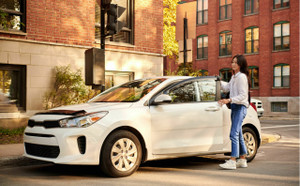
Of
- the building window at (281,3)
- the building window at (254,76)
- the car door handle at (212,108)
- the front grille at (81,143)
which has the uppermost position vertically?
the building window at (281,3)

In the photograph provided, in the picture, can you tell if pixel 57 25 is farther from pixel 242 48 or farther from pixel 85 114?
pixel 242 48

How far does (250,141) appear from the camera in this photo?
773cm

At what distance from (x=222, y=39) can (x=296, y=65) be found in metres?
7.89

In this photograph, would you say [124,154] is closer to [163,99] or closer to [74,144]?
[74,144]

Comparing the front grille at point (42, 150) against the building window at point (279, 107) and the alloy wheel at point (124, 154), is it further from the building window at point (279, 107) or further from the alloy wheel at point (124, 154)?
the building window at point (279, 107)

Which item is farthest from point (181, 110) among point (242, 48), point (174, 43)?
point (242, 48)

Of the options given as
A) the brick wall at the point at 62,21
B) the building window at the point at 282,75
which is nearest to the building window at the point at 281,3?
the building window at the point at 282,75

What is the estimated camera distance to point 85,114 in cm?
596

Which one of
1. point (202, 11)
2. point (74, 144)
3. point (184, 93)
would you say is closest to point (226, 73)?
point (202, 11)

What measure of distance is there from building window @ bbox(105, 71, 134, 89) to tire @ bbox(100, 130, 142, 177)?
8920 millimetres

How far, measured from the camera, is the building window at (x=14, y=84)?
41.1 ft

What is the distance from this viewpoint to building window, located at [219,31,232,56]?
36.8 meters

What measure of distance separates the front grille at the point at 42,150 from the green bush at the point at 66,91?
6620 millimetres

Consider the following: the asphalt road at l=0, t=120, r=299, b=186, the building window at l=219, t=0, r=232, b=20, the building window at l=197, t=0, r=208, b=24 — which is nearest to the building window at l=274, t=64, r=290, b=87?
the building window at l=219, t=0, r=232, b=20
